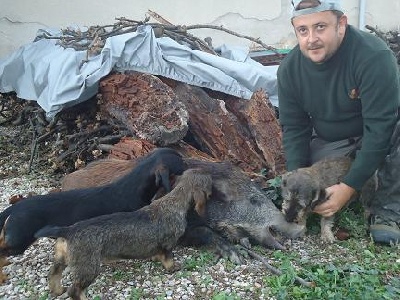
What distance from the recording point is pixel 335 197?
4.77 m

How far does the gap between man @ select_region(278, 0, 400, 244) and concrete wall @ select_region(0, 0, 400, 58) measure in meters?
6.16

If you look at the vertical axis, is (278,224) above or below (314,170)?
below

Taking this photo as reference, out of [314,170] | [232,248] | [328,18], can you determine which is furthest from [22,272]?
[328,18]

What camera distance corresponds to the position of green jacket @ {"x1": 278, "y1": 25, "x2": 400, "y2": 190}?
15.2 feet

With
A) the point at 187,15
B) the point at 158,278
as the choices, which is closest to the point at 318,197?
the point at 158,278

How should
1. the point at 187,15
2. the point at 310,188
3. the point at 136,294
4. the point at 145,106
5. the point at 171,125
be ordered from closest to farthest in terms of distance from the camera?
the point at 136,294 < the point at 310,188 < the point at 171,125 < the point at 145,106 < the point at 187,15

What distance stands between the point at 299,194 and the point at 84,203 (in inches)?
66.1

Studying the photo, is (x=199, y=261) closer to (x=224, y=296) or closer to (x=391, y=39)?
(x=224, y=296)

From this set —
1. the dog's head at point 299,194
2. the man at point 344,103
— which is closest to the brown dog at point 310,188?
the dog's head at point 299,194

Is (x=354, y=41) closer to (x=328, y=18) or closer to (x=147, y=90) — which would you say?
(x=328, y=18)

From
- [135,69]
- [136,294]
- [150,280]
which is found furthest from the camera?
→ [135,69]

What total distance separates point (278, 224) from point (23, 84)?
12.7ft

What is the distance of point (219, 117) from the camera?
601cm

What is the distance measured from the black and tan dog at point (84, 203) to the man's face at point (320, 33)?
138 cm
